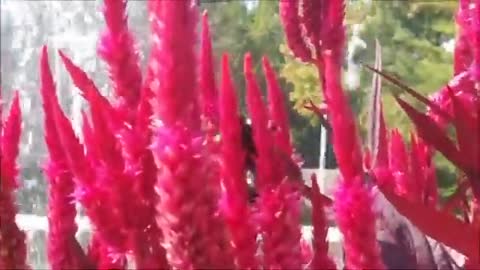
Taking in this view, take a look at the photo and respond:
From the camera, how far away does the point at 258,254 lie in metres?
0.22

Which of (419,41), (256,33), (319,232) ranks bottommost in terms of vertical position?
(319,232)

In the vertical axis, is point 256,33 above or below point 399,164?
above

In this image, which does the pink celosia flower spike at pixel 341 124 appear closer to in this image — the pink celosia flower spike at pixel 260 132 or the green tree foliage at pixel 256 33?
the pink celosia flower spike at pixel 260 132

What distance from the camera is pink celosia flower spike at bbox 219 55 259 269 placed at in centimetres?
19

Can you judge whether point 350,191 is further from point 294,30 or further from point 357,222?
point 294,30

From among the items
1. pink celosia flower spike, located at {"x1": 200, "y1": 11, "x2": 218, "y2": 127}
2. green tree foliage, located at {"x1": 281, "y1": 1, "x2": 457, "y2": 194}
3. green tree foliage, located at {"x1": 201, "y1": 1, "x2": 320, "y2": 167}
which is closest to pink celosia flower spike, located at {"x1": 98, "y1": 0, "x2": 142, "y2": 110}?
pink celosia flower spike, located at {"x1": 200, "y1": 11, "x2": 218, "y2": 127}

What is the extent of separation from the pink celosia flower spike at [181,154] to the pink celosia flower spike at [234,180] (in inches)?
0.4

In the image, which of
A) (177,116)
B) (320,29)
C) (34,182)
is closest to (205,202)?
(177,116)

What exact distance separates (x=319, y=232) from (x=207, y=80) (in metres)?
0.05

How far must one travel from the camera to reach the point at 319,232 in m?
0.22

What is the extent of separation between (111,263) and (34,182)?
408mm

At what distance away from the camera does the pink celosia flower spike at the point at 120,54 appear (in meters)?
0.22

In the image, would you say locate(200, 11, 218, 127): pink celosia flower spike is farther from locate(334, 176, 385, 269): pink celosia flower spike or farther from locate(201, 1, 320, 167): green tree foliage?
locate(201, 1, 320, 167): green tree foliage

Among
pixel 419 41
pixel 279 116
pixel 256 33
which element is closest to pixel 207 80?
pixel 279 116
